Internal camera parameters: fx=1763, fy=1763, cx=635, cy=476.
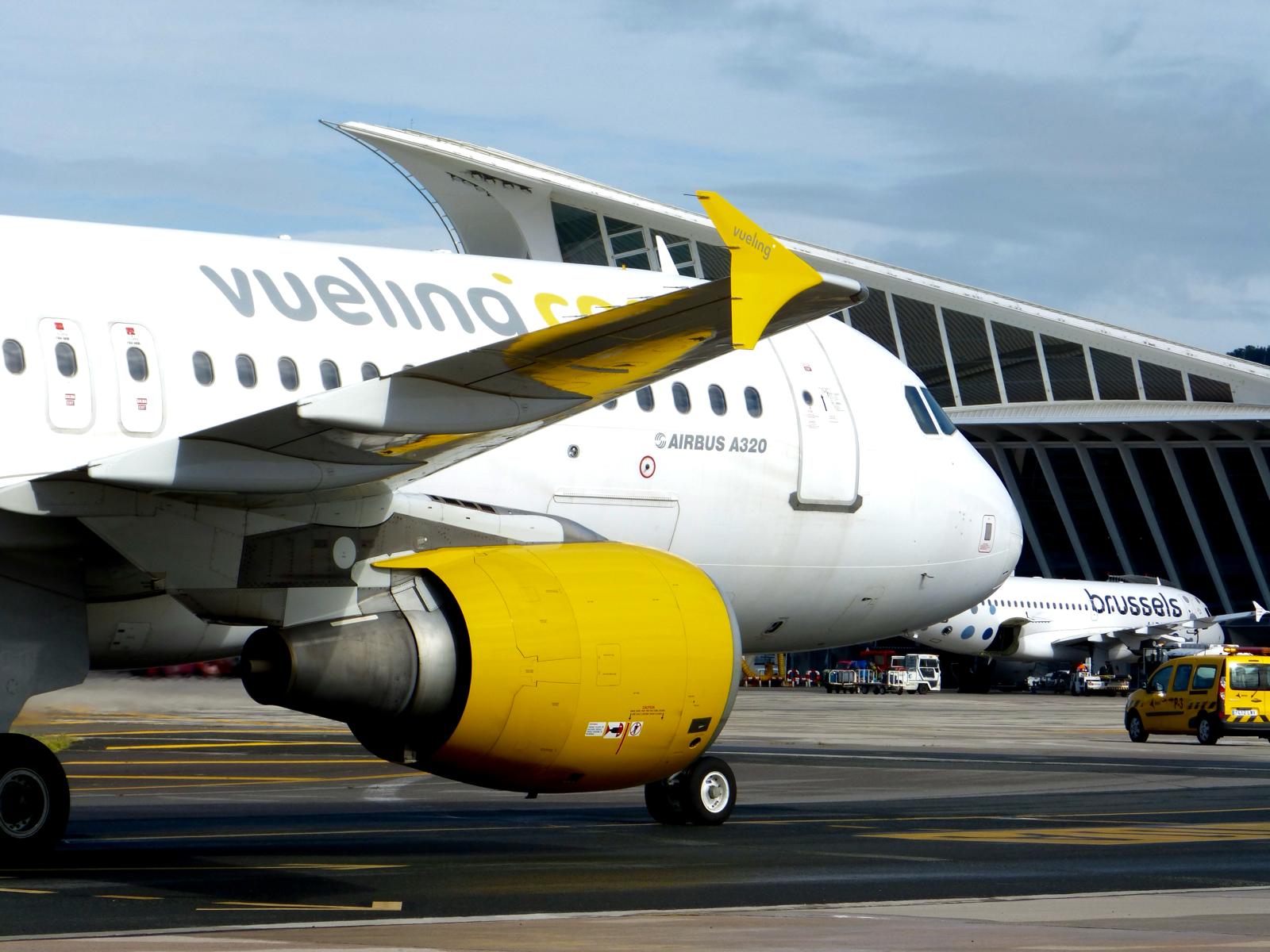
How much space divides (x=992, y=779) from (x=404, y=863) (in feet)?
38.0

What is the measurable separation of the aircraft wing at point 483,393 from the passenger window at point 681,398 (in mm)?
Answer: 4188

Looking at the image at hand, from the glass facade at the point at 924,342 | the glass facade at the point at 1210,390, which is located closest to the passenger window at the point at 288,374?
the glass facade at the point at 1210,390

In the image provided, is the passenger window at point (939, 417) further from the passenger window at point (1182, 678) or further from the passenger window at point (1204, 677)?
the passenger window at point (1182, 678)

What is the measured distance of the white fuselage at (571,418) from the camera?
1134 centimetres

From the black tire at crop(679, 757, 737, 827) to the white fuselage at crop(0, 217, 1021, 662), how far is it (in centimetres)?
138

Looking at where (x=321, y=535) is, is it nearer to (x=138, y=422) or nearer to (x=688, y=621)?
(x=138, y=422)

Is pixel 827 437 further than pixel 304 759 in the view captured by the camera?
No

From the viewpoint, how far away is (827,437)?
15266mm

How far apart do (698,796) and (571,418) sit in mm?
3597

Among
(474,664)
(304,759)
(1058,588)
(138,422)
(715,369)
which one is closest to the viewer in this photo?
(474,664)

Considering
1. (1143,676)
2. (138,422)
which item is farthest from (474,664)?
(1143,676)

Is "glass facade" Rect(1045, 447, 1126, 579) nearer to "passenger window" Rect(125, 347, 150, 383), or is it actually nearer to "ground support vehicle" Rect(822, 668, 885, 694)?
"ground support vehicle" Rect(822, 668, 885, 694)

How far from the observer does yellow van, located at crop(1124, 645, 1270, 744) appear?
32.6 m

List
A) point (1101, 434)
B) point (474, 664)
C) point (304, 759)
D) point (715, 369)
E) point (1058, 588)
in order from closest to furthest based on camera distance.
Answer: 1. point (474, 664)
2. point (715, 369)
3. point (304, 759)
4. point (1058, 588)
5. point (1101, 434)
